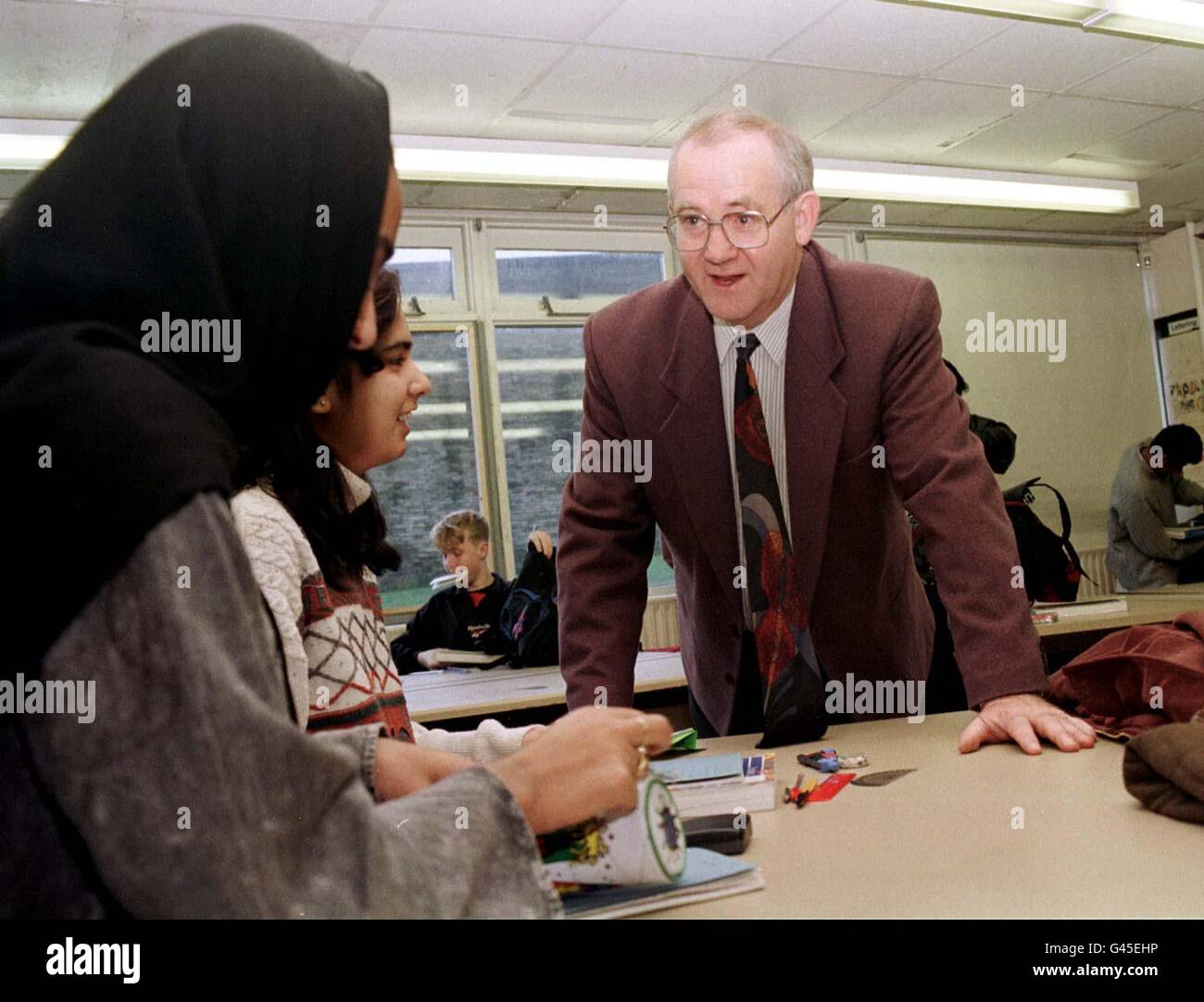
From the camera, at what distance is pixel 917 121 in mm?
5512

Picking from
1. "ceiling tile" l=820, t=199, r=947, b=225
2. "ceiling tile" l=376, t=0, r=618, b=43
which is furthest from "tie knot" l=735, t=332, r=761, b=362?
"ceiling tile" l=820, t=199, r=947, b=225

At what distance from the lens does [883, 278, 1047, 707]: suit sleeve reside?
54.4 inches

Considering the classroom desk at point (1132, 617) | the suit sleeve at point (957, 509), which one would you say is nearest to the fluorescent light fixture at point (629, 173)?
the classroom desk at point (1132, 617)

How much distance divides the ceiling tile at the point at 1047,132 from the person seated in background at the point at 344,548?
4.90 metres

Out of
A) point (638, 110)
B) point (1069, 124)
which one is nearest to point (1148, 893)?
point (638, 110)

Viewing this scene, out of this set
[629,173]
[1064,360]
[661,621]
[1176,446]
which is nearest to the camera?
[629,173]

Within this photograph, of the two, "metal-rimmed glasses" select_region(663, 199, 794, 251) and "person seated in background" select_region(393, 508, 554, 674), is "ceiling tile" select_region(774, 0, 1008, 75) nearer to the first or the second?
"person seated in background" select_region(393, 508, 554, 674)

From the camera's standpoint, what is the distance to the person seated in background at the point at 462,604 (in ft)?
13.5

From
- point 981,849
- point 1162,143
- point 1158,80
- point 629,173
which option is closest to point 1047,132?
point 1158,80

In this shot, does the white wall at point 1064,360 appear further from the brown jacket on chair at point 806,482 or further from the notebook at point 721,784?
the notebook at point 721,784

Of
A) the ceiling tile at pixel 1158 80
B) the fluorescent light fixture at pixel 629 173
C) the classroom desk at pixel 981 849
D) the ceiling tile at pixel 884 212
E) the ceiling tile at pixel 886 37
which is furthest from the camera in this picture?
the ceiling tile at pixel 884 212

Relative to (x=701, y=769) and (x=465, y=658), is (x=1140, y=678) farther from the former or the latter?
(x=465, y=658)

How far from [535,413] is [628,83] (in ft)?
6.98

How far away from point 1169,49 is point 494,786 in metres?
5.38
